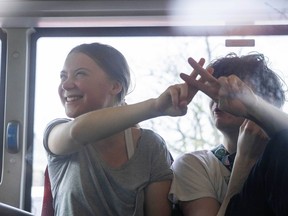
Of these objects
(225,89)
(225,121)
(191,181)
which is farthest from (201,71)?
(191,181)

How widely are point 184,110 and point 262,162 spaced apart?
8.8 inches

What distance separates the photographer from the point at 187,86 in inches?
39.3

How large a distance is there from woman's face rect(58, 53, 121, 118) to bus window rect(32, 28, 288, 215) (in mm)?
331

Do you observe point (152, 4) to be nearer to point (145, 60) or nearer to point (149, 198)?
point (145, 60)

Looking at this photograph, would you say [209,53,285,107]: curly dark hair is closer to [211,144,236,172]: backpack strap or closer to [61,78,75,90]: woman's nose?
[211,144,236,172]: backpack strap

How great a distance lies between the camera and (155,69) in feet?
5.37

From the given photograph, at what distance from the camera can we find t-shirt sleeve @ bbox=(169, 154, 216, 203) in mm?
1199

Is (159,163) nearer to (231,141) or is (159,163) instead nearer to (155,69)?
(231,141)

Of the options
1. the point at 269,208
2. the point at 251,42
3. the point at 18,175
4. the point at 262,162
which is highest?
the point at 251,42

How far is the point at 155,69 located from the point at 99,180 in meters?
0.62

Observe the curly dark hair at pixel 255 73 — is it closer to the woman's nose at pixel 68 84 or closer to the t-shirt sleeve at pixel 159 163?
the t-shirt sleeve at pixel 159 163

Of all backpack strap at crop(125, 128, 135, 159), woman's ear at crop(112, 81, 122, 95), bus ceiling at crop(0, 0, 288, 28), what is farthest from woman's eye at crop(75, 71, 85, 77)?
bus ceiling at crop(0, 0, 288, 28)

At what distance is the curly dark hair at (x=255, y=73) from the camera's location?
123 centimetres

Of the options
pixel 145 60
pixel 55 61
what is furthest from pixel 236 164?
pixel 55 61
